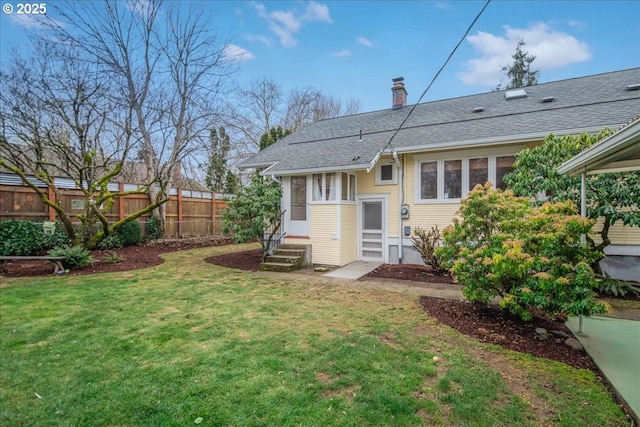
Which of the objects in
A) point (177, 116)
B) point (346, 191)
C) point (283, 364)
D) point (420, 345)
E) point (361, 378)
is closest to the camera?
point (361, 378)

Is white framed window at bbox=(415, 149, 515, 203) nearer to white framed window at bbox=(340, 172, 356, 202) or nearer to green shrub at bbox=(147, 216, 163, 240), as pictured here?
white framed window at bbox=(340, 172, 356, 202)

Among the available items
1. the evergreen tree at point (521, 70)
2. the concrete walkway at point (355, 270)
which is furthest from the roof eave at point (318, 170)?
the evergreen tree at point (521, 70)

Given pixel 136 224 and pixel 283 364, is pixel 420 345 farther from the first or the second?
pixel 136 224

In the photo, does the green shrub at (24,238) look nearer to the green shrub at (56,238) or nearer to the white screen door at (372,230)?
the green shrub at (56,238)

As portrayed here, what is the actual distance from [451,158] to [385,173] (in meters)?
1.88

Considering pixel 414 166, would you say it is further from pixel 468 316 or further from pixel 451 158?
pixel 468 316

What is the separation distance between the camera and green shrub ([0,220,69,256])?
30.1ft

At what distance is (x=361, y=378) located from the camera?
293 centimetres

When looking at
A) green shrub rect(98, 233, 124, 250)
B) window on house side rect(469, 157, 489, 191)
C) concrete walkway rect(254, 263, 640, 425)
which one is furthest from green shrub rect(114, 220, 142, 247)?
window on house side rect(469, 157, 489, 191)

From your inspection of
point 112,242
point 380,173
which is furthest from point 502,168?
point 112,242

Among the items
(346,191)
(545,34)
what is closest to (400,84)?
(545,34)

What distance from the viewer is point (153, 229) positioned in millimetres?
13492

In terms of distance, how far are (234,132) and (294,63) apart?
21.5ft

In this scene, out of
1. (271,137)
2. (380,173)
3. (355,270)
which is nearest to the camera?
(355,270)
